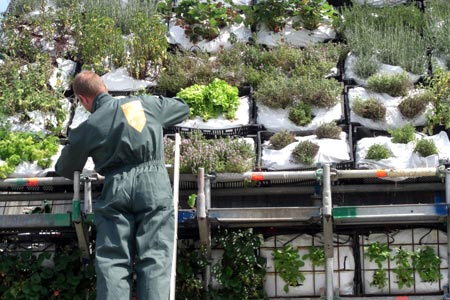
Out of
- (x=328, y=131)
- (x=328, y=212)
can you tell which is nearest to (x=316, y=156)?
(x=328, y=131)

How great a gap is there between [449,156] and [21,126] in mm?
3488

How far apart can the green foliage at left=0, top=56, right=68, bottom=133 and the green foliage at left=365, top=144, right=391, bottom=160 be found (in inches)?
99.8

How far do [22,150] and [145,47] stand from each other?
68.9 inches

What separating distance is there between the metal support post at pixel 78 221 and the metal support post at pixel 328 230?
175 centimetres

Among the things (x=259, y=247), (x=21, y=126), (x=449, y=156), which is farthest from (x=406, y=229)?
(x=21, y=126)

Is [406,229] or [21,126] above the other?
[21,126]

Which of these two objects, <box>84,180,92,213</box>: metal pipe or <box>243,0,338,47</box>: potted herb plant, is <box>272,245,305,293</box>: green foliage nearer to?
<box>84,180,92,213</box>: metal pipe

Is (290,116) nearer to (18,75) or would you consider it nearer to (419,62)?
(419,62)

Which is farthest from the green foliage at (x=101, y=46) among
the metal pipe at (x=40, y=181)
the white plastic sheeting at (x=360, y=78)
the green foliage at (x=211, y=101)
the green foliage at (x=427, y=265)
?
the green foliage at (x=427, y=265)

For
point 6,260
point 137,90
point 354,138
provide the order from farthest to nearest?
point 137,90 < point 354,138 < point 6,260

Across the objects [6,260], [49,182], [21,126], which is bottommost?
[6,260]

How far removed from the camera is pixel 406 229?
7.66 metres

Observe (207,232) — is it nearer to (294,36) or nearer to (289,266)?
(289,266)

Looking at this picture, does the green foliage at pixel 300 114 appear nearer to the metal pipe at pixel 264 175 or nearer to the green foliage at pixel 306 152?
the green foliage at pixel 306 152
